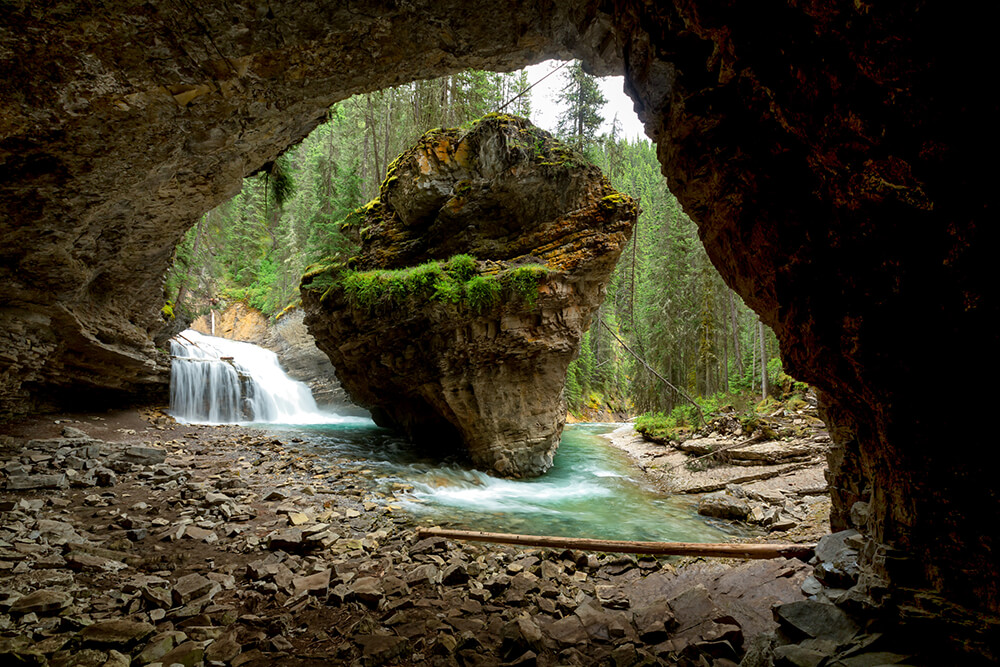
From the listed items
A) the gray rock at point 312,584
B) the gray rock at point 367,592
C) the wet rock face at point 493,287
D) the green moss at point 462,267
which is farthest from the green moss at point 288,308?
the gray rock at point 367,592

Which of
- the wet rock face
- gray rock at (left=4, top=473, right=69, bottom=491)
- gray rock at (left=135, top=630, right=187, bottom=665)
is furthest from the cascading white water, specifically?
gray rock at (left=135, top=630, right=187, bottom=665)

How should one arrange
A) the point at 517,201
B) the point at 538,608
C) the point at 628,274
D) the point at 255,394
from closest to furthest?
1. the point at 538,608
2. the point at 517,201
3. the point at 255,394
4. the point at 628,274

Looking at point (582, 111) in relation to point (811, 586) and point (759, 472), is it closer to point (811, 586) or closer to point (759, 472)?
point (759, 472)

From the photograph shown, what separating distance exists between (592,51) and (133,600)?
270 inches

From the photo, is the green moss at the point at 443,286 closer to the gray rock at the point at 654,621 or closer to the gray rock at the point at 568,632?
the gray rock at the point at 654,621

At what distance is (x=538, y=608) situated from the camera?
12.3 feet

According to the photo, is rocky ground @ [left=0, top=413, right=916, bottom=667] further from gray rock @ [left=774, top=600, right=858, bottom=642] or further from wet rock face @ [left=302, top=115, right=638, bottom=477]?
wet rock face @ [left=302, top=115, right=638, bottom=477]

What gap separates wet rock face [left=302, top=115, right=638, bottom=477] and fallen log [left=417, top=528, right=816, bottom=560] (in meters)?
5.62

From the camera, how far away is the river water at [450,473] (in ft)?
23.1

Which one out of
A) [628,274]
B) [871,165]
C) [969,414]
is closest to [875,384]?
[969,414]

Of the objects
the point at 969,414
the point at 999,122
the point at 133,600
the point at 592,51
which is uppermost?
the point at 592,51

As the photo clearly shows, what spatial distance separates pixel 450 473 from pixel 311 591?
6657 millimetres

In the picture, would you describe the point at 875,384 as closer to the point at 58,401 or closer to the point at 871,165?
the point at 871,165

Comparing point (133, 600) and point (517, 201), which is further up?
point (517, 201)
